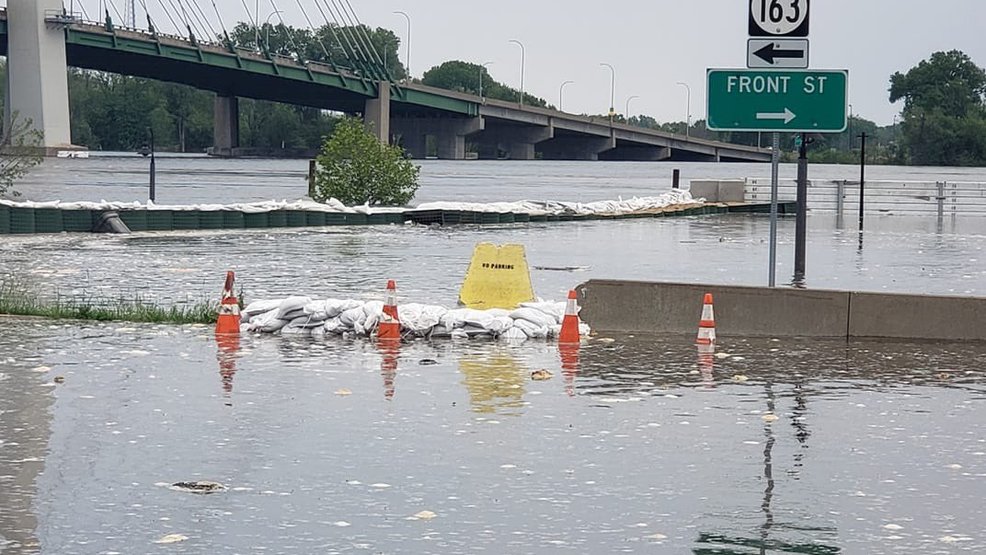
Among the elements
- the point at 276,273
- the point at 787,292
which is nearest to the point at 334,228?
the point at 276,273

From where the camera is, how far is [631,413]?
1077cm

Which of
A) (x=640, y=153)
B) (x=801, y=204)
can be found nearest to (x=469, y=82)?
(x=640, y=153)

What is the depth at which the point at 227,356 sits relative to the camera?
13648 millimetres

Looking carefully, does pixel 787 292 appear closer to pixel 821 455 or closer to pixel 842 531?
pixel 821 455

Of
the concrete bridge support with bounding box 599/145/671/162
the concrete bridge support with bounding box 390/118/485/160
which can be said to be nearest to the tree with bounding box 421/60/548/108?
the concrete bridge support with bounding box 599/145/671/162

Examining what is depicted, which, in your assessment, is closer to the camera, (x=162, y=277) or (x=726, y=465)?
(x=726, y=465)

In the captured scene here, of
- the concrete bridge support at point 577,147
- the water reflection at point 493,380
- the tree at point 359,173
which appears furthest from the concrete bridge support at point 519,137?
the water reflection at point 493,380

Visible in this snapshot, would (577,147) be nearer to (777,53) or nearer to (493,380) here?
(777,53)

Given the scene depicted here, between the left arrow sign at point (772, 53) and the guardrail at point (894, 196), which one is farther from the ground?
the left arrow sign at point (772, 53)

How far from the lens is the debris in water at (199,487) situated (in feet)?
26.5

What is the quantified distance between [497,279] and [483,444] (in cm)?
811

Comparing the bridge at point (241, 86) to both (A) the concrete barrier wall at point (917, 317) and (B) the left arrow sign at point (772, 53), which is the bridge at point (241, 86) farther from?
(A) the concrete barrier wall at point (917, 317)

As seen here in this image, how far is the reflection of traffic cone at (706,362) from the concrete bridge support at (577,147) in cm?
11792

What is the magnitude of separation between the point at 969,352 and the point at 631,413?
4910mm
